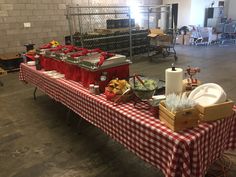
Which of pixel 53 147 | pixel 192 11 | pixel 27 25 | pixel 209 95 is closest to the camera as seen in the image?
pixel 209 95

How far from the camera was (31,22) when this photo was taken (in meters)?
6.43

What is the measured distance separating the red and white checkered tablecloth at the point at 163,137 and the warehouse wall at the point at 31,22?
505 cm

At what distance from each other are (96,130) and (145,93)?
4.22 feet

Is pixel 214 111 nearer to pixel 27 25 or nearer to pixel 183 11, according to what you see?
pixel 27 25

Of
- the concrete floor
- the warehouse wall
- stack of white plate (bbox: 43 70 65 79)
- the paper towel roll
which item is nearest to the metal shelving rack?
the warehouse wall

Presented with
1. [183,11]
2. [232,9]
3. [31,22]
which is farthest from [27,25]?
[232,9]

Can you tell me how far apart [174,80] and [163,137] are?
484 millimetres

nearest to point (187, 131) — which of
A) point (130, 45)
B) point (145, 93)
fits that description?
point (145, 93)

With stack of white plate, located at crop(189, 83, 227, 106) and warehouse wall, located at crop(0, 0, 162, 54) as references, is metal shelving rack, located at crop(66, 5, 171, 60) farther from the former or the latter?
Result: stack of white plate, located at crop(189, 83, 227, 106)

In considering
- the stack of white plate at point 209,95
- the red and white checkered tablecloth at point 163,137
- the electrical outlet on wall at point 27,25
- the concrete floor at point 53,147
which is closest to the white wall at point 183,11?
the concrete floor at point 53,147

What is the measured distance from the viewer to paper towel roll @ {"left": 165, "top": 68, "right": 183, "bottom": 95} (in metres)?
1.62

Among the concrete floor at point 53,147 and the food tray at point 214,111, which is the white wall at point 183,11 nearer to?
the concrete floor at point 53,147

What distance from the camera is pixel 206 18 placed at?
1019 centimetres

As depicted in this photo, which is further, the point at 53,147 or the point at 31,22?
the point at 31,22
